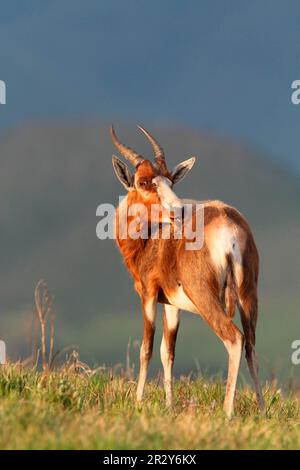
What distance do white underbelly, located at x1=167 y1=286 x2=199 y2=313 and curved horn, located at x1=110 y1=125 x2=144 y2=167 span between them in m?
2.30

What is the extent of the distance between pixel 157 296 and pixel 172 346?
950mm

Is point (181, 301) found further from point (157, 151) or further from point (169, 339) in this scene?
point (157, 151)

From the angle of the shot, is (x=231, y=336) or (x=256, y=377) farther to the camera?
(x=256, y=377)

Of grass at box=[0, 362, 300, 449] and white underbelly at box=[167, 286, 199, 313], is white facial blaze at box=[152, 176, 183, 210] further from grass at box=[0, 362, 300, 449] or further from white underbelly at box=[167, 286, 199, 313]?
grass at box=[0, 362, 300, 449]

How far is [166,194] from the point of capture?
11328mm

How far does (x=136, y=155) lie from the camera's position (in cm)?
1188

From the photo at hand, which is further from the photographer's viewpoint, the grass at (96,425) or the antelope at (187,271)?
the antelope at (187,271)

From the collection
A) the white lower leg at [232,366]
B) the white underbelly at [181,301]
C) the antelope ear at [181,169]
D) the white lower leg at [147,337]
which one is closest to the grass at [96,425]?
the white lower leg at [232,366]

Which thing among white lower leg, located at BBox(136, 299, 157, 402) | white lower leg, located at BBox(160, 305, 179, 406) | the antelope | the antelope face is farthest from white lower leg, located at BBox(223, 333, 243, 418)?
the antelope face

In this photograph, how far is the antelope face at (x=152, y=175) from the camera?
37.3 ft

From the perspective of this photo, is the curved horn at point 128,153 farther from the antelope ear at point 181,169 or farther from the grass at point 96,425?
the grass at point 96,425

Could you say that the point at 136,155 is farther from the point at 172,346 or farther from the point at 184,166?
the point at 172,346

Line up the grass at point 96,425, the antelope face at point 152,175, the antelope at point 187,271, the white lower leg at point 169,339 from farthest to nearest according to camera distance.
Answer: the white lower leg at point 169,339, the antelope face at point 152,175, the antelope at point 187,271, the grass at point 96,425
